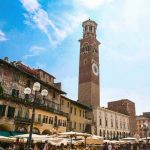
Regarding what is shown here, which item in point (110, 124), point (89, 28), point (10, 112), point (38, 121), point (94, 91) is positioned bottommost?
point (38, 121)

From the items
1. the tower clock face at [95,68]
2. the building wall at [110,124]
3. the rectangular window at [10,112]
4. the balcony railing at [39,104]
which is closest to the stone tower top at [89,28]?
the tower clock face at [95,68]

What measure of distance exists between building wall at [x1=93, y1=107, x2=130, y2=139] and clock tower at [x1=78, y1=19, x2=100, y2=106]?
141 inches

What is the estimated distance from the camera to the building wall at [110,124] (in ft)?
187

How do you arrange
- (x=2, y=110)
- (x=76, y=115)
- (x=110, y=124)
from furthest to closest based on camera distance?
(x=110, y=124)
(x=76, y=115)
(x=2, y=110)

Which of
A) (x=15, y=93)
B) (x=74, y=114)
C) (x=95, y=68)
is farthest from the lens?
(x=95, y=68)

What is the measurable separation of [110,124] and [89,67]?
1551 cm

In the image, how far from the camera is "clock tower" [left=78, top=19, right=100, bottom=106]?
6218cm

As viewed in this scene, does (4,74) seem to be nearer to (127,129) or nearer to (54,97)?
(54,97)

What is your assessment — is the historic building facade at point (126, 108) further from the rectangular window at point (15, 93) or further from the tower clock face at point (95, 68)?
the rectangular window at point (15, 93)

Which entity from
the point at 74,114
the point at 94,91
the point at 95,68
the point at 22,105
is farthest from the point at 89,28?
the point at 22,105

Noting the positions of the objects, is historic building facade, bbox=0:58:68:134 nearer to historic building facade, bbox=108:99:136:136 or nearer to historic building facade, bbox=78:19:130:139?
historic building facade, bbox=78:19:130:139

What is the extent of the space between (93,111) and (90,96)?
511cm

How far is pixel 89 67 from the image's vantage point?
65.0 meters

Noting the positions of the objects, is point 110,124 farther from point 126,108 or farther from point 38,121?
point 38,121
